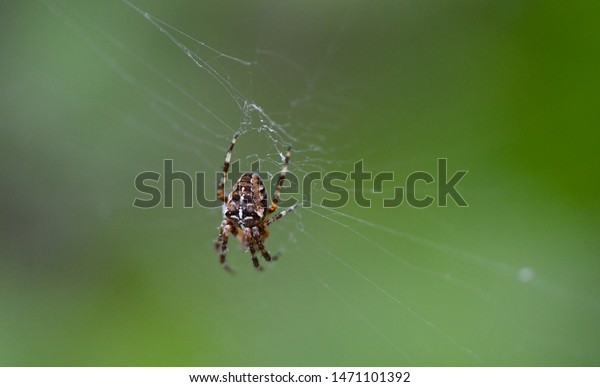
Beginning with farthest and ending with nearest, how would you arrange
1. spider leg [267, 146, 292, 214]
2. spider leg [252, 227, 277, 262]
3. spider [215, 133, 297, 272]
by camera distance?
1. spider leg [252, 227, 277, 262]
2. spider [215, 133, 297, 272]
3. spider leg [267, 146, 292, 214]

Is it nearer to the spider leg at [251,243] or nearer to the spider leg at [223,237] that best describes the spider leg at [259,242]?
the spider leg at [251,243]

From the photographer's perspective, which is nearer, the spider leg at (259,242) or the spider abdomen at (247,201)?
the spider abdomen at (247,201)

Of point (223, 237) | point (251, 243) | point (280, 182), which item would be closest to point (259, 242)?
point (251, 243)

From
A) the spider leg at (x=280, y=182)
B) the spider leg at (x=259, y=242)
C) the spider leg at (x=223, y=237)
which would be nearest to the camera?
the spider leg at (x=280, y=182)

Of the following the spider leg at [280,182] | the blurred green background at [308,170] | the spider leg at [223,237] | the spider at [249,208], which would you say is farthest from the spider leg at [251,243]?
the blurred green background at [308,170]

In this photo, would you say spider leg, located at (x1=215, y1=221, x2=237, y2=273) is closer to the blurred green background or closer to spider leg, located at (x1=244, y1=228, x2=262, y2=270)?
spider leg, located at (x1=244, y1=228, x2=262, y2=270)

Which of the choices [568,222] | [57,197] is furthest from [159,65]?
[568,222]

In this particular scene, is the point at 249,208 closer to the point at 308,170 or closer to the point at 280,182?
the point at 280,182

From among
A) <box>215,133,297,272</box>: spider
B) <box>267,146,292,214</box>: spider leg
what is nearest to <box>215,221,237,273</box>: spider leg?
<box>215,133,297,272</box>: spider
